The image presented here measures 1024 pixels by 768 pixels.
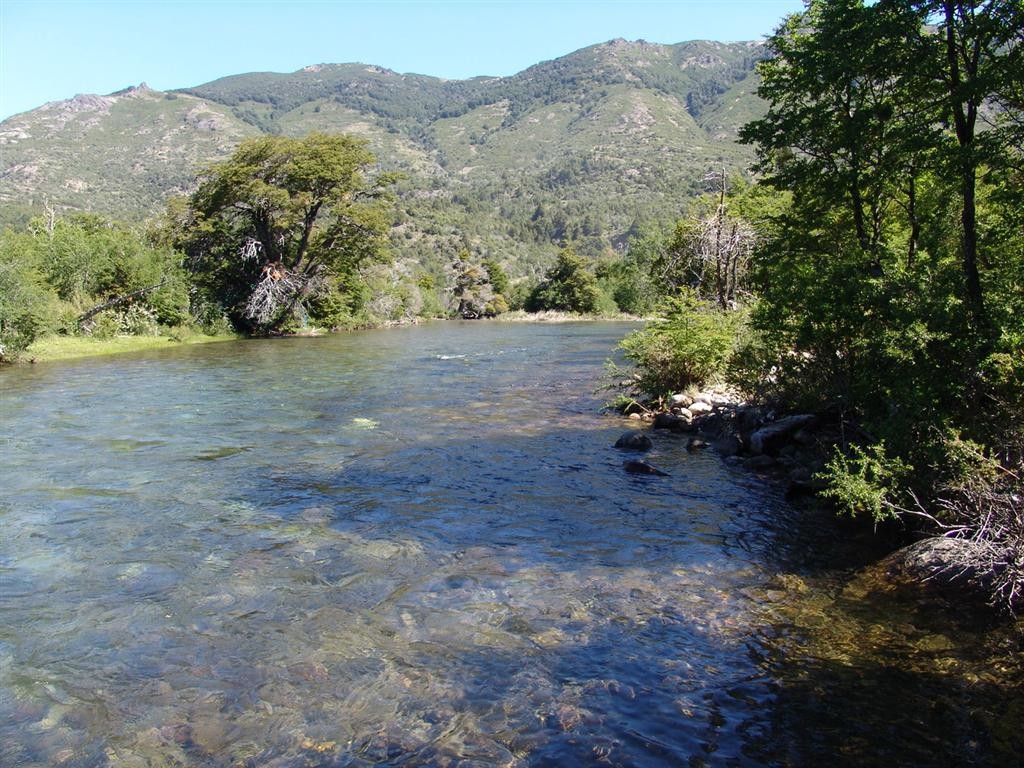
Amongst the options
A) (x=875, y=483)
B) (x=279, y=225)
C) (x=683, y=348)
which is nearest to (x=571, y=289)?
(x=279, y=225)

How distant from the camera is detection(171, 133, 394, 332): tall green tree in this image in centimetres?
4731

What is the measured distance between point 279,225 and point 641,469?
4254 centimetres

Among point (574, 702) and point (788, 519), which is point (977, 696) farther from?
point (788, 519)

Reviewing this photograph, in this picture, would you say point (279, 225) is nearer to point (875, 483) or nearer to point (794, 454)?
point (794, 454)

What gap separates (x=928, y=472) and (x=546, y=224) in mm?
159579

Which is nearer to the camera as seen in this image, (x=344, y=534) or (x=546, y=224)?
→ (x=344, y=534)

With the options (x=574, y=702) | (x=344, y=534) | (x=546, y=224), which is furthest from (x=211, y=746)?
(x=546, y=224)

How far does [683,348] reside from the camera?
58.8ft

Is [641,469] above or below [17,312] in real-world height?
below

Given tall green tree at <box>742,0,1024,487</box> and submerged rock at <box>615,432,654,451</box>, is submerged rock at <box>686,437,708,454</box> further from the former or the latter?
tall green tree at <box>742,0,1024,487</box>

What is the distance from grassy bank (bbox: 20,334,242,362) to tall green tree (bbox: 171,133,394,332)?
775 centimetres

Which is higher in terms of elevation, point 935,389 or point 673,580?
point 935,389

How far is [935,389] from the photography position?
8008 millimetres

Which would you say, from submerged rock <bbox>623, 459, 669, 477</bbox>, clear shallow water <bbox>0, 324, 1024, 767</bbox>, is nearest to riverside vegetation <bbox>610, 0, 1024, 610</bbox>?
clear shallow water <bbox>0, 324, 1024, 767</bbox>
